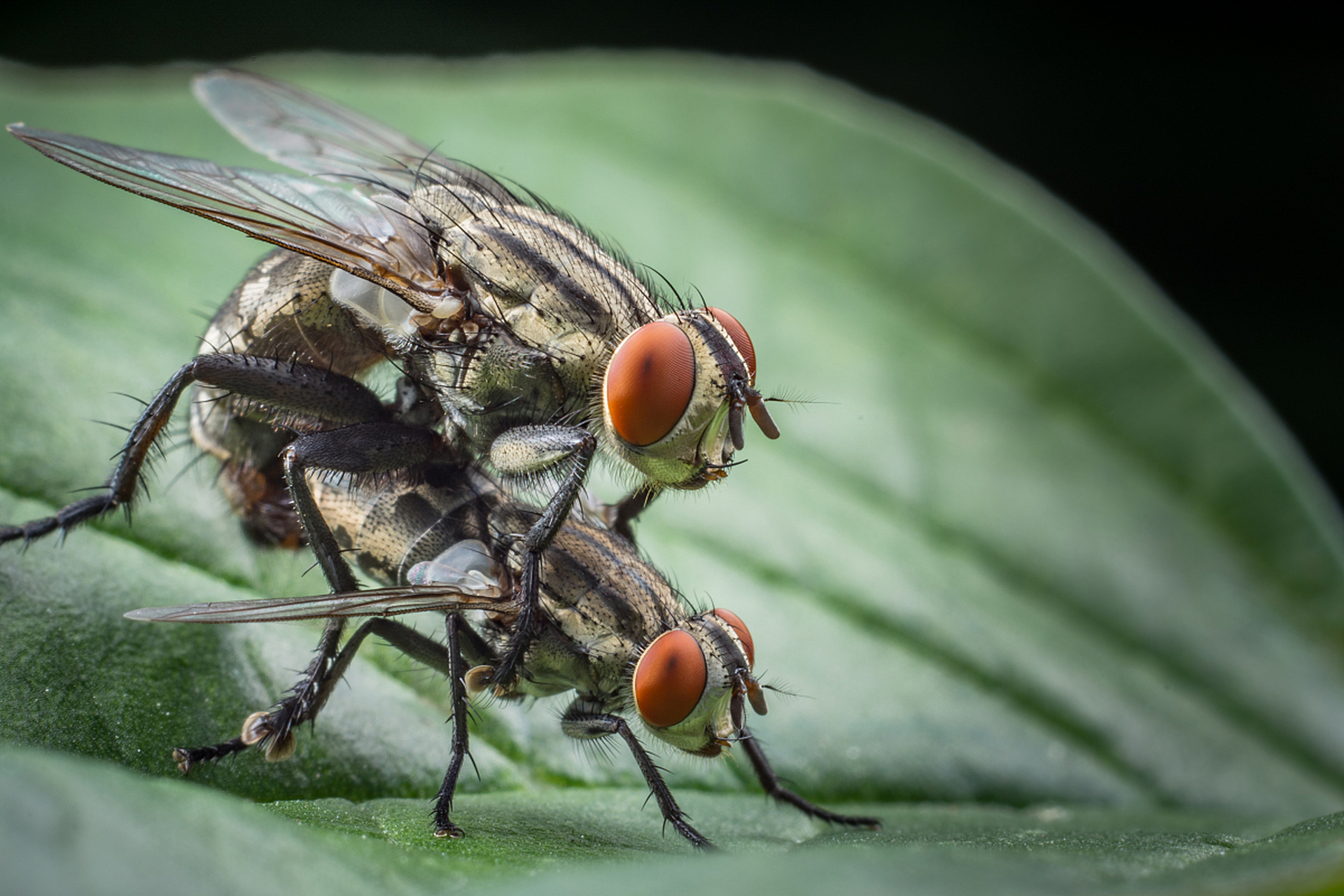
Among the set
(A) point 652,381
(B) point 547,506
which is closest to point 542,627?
(B) point 547,506

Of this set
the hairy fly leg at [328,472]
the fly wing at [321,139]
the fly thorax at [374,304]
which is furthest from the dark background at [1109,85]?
the hairy fly leg at [328,472]

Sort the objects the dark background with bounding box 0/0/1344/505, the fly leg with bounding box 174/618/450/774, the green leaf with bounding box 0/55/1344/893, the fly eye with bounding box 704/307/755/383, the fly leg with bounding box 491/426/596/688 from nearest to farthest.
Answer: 1. the green leaf with bounding box 0/55/1344/893
2. the fly leg with bounding box 174/618/450/774
3. the fly leg with bounding box 491/426/596/688
4. the fly eye with bounding box 704/307/755/383
5. the dark background with bounding box 0/0/1344/505

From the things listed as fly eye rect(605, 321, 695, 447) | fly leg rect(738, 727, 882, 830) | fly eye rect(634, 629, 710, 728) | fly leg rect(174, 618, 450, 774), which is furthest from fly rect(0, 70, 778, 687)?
fly leg rect(738, 727, 882, 830)

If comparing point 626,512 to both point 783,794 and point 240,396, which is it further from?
point 240,396

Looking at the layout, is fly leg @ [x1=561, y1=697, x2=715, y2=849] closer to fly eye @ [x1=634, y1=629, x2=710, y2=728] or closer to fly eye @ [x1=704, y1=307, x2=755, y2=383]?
fly eye @ [x1=634, y1=629, x2=710, y2=728]

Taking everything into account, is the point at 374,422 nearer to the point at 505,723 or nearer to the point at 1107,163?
the point at 505,723

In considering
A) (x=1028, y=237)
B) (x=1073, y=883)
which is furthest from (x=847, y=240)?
(x=1073, y=883)
